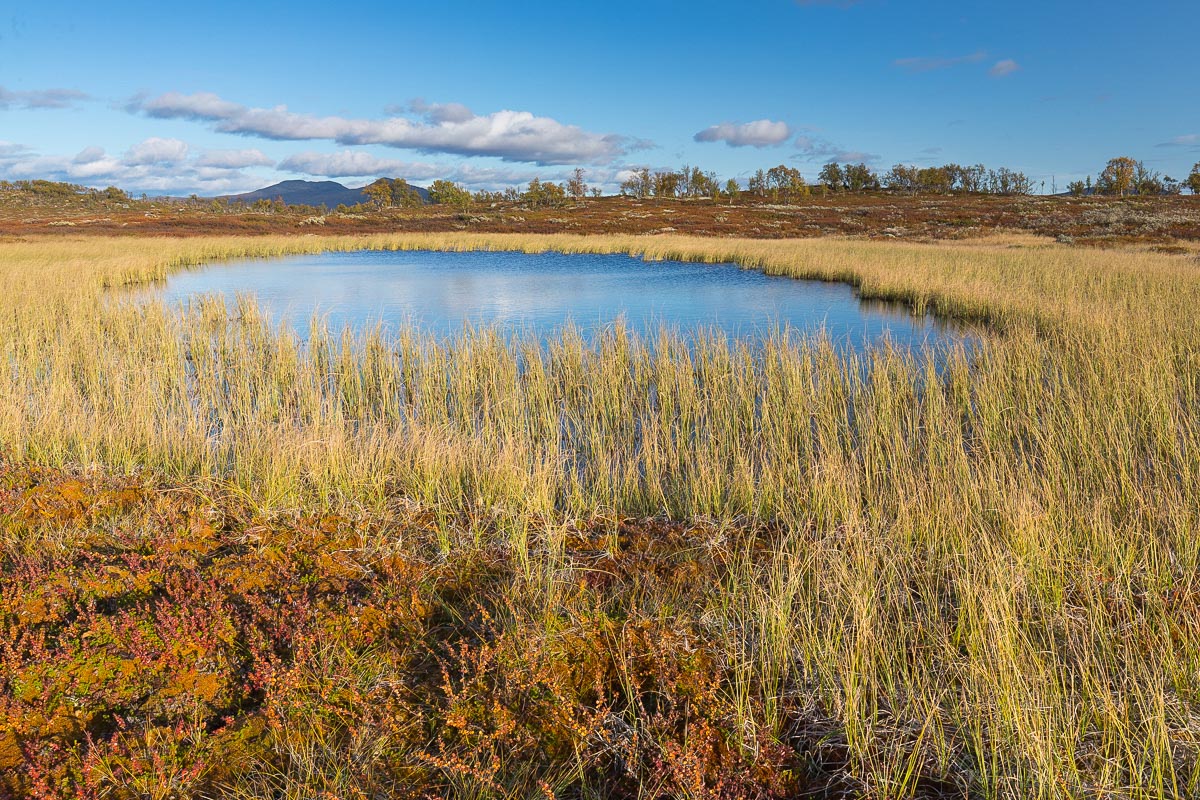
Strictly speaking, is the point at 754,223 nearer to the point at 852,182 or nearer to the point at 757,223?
the point at 757,223

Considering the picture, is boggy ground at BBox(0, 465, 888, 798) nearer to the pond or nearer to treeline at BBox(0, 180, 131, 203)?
the pond

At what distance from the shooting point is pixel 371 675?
2.68 m

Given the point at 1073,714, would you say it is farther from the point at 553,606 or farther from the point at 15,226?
the point at 15,226

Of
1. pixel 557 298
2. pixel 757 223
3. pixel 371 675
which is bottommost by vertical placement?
pixel 371 675

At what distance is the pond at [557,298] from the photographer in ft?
39.5

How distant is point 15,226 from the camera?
42.7 metres

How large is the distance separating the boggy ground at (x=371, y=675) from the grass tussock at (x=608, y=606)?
0.02m

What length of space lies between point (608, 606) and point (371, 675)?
1.10 meters

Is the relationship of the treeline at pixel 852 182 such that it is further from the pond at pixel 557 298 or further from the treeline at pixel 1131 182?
the pond at pixel 557 298

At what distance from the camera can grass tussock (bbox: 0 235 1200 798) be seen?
2.27m

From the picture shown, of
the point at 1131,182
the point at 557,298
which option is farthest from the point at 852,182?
the point at 557,298

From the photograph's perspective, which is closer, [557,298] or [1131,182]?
[557,298]

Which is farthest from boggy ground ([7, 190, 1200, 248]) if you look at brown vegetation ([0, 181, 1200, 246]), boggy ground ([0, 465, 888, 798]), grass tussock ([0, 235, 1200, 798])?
boggy ground ([0, 465, 888, 798])

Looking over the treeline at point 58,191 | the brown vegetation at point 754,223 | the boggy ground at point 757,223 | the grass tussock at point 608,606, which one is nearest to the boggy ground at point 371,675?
the grass tussock at point 608,606
